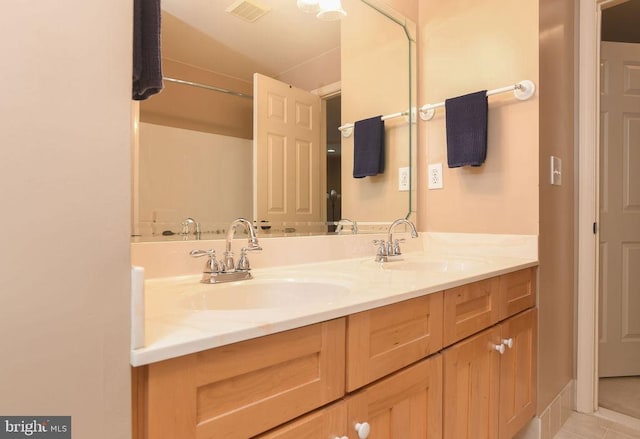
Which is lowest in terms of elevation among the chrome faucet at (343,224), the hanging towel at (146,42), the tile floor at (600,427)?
the tile floor at (600,427)

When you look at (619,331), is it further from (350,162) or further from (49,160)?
(49,160)

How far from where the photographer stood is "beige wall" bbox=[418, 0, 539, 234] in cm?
146

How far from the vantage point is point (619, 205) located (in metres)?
2.13

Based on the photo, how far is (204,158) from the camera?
1.14 m

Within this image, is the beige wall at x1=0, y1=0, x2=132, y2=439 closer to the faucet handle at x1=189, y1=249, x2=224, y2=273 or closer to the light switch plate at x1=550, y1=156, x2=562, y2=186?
the faucet handle at x1=189, y1=249, x2=224, y2=273

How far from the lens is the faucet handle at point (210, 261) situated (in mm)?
969

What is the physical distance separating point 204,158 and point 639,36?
3419 millimetres

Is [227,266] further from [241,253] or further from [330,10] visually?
[330,10]

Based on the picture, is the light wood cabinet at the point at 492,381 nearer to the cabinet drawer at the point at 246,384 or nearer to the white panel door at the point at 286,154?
the cabinet drawer at the point at 246,384

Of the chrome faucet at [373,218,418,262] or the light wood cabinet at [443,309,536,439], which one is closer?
the light wood cabinet at [443,309,536,439]

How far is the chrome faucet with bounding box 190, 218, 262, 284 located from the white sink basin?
1.3 inches

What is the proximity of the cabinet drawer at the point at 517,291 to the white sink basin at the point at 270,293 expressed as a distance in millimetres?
656

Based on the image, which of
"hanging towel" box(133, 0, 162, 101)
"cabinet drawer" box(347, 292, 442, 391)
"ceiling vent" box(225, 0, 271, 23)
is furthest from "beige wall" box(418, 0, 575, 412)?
"hanging towel" box(133, 0, 162, 101)

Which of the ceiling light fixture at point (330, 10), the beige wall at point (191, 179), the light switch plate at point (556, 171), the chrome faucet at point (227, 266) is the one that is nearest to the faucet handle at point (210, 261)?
the chrome faucet at point (227, 266)
